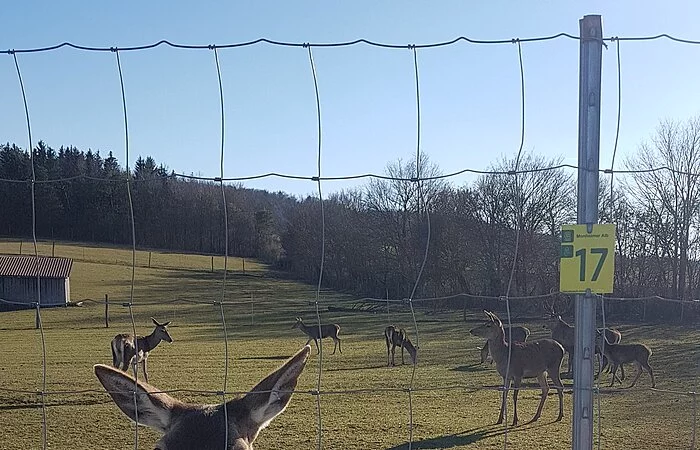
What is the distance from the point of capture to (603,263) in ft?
7.78

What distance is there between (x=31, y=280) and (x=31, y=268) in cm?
120

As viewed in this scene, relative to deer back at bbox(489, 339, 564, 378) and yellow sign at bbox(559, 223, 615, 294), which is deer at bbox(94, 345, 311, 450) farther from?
deer back at bbox(489, 339, 564, 378)

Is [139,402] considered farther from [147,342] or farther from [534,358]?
[147,342]

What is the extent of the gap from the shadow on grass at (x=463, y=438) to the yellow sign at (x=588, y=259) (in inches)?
214

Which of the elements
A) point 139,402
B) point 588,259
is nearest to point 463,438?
point 588,259

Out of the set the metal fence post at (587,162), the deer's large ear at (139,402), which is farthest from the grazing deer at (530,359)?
the deer's large ear at (139,402)

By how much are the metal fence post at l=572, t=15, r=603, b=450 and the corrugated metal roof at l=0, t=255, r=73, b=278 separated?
32.6 metres

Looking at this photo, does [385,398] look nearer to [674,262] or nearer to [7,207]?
[674,262]

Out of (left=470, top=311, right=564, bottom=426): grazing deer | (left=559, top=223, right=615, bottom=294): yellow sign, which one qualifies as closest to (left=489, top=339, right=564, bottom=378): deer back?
(left=470, top=311, right=564, bottom=426): grazing deer

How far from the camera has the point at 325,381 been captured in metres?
13.0

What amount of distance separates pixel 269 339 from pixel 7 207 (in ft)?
61.1

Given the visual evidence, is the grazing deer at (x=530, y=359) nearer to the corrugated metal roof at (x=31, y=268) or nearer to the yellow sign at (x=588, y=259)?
the yellow sign at (x=588, y=259)

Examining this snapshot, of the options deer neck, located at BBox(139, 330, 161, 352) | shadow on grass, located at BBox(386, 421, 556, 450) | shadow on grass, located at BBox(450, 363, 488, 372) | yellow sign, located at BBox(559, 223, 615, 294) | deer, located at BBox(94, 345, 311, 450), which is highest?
yellow sign, located at BBox(559, 223, 615, 294)

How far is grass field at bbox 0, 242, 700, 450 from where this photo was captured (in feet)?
25.9
